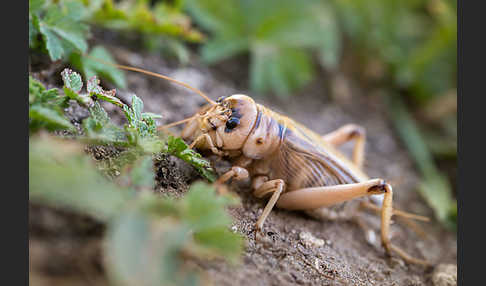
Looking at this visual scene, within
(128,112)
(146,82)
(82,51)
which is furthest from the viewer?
(146,82)

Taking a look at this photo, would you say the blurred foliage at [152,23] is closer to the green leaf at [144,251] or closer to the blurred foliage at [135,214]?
the blurred foliage at [135,214]

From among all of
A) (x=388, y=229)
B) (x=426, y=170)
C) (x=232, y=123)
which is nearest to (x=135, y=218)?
(x=232, y=123)

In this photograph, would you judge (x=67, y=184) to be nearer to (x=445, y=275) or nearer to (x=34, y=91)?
(x=34, y=91)

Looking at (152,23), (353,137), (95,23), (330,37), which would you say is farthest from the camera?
(330,37)

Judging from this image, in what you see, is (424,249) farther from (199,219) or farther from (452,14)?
(452,14)

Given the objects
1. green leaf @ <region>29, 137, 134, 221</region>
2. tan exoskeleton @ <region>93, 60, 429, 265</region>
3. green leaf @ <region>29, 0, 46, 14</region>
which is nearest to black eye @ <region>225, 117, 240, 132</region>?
tan exoskeleton @ <region>93, 60, 429, 265</region>

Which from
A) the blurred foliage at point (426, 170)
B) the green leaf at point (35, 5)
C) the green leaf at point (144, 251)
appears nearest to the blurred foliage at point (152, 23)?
the green leaf at point (35, 5)

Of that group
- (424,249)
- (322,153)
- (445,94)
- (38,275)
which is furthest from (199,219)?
(445,94)
